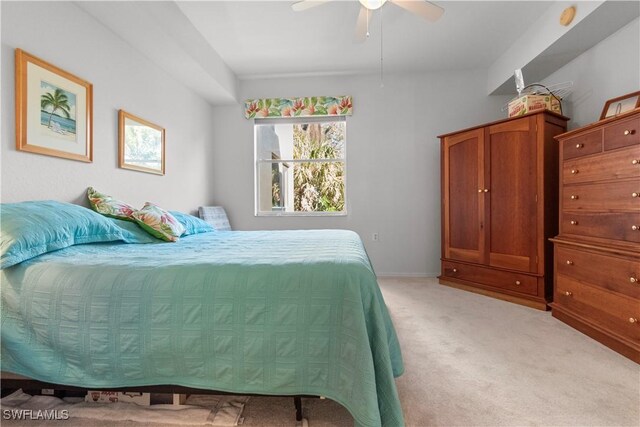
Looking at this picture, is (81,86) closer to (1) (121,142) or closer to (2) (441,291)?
(1) (121,142)

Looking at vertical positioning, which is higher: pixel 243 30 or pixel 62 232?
pixel 243 30

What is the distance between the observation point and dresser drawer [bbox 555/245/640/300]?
5.87 feet

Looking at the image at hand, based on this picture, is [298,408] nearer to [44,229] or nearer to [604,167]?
[44,229]

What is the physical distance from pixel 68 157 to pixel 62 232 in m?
0.77

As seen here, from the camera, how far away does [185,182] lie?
11.1 feet

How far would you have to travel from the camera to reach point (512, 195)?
2881 mm

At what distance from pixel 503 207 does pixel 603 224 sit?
0.95m

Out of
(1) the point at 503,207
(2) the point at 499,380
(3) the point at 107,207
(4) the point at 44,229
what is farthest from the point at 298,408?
(1) the point at 503,207

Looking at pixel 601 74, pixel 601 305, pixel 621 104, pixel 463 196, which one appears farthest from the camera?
pixel 463 196

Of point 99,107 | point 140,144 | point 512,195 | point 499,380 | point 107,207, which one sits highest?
point 99,107

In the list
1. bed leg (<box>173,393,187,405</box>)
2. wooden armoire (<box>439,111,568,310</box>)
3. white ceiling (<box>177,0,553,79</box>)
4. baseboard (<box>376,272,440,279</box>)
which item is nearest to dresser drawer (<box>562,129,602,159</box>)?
wooden armoire (<box>439,111,568,310</box>)

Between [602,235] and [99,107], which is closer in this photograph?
[602,235]

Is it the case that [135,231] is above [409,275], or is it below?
above

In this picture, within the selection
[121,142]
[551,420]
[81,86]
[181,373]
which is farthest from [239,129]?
[551,420]
